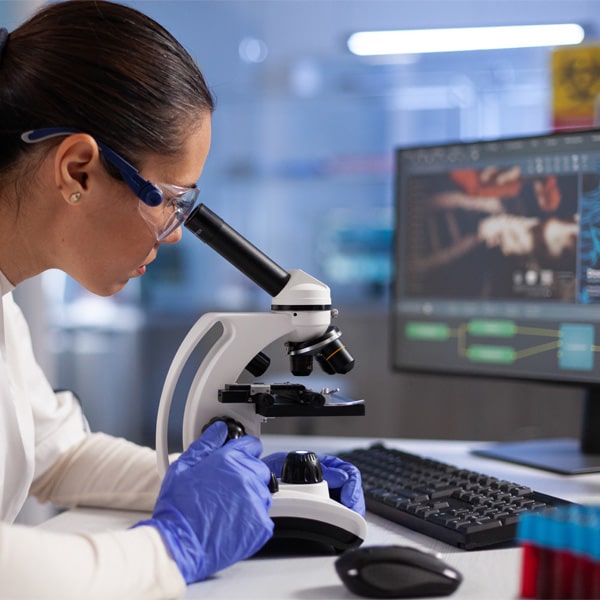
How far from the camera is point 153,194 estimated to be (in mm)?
1006

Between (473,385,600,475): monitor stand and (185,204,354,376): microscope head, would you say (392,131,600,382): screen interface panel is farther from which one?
(185,204,354,376): microscope head

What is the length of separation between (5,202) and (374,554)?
0.66 m

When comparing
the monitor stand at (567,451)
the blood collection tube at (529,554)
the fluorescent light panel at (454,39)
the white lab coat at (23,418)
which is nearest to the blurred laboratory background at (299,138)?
the fluorescent light panel at (454,39)

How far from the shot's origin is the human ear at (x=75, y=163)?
97 centimetres

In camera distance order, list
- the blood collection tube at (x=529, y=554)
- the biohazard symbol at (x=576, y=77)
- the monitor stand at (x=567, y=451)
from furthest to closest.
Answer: the biohazard symbol at (x=576, y=77) < the monitor stand at (x=567, y=451) < the blood collection tube at (x=529, y=554)

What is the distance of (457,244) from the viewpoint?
1.51m

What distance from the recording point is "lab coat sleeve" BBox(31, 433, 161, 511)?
114 cm

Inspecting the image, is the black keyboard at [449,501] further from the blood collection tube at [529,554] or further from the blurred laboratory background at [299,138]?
the blurred laboratory background at [299,138]

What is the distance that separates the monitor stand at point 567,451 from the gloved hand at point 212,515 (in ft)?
2.10

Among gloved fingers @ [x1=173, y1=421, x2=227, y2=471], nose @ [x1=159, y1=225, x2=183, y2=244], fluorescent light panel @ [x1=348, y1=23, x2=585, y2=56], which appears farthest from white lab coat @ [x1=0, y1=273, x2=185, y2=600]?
fluorescent light panel @ [x1=348, y1=23, x2=585, y2=56]

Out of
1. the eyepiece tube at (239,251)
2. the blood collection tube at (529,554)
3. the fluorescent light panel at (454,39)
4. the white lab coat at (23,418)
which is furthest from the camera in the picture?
the fluorescent light panel at (454,39)

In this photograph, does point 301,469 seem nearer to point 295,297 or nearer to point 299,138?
point 295,297

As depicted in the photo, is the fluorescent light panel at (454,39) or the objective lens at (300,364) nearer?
the objective lens at (300,364)

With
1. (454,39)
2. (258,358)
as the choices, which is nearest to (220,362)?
(258,358)
